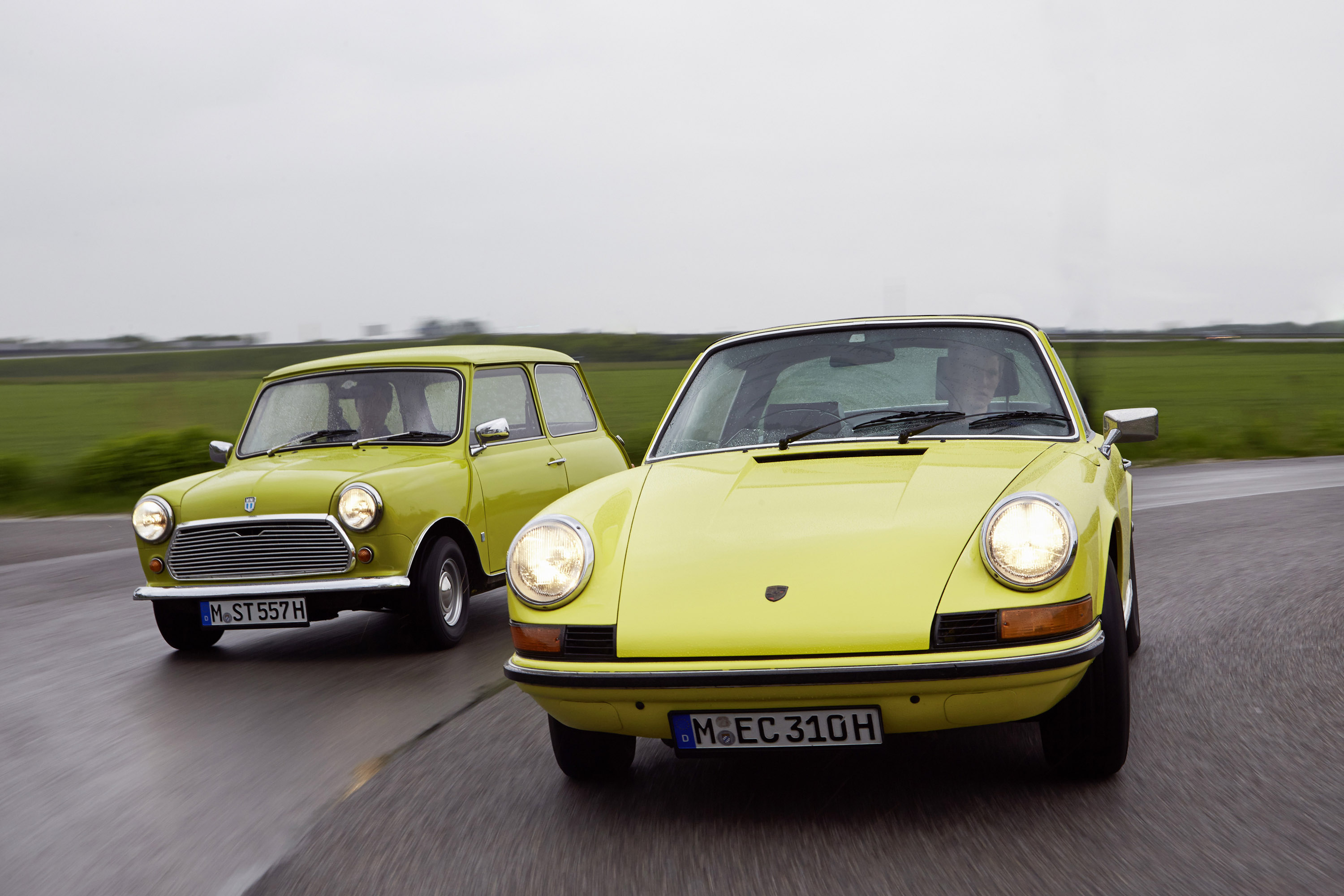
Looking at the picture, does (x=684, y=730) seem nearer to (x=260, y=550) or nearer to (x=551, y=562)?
(x=551, y=562)

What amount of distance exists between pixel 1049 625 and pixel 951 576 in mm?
286

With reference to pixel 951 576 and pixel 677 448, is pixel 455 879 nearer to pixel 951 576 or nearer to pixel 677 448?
pixel 951 576

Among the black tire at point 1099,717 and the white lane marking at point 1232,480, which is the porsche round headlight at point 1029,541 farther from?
the white lane marking at point 1232,480

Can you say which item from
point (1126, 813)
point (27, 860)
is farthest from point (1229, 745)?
point (27, 860)

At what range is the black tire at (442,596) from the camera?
21.4ft

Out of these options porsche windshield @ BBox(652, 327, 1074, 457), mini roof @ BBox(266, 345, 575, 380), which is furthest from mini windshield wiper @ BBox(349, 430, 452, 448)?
porsche windshield @ BBox(652, 327, 1074, 457)

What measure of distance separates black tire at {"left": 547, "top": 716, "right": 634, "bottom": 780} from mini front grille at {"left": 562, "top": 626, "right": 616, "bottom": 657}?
452 millimetres

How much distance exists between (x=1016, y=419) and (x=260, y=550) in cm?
422

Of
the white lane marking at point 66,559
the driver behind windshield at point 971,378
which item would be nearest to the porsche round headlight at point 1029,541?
the driver behind windshield at point 971,378

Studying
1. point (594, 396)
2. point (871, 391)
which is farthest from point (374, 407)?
point (594, 396)

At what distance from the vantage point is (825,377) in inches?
186

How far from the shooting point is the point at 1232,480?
618 inches

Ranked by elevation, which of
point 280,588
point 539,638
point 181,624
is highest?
point 539,638

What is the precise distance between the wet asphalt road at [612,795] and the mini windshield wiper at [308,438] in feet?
5.37
